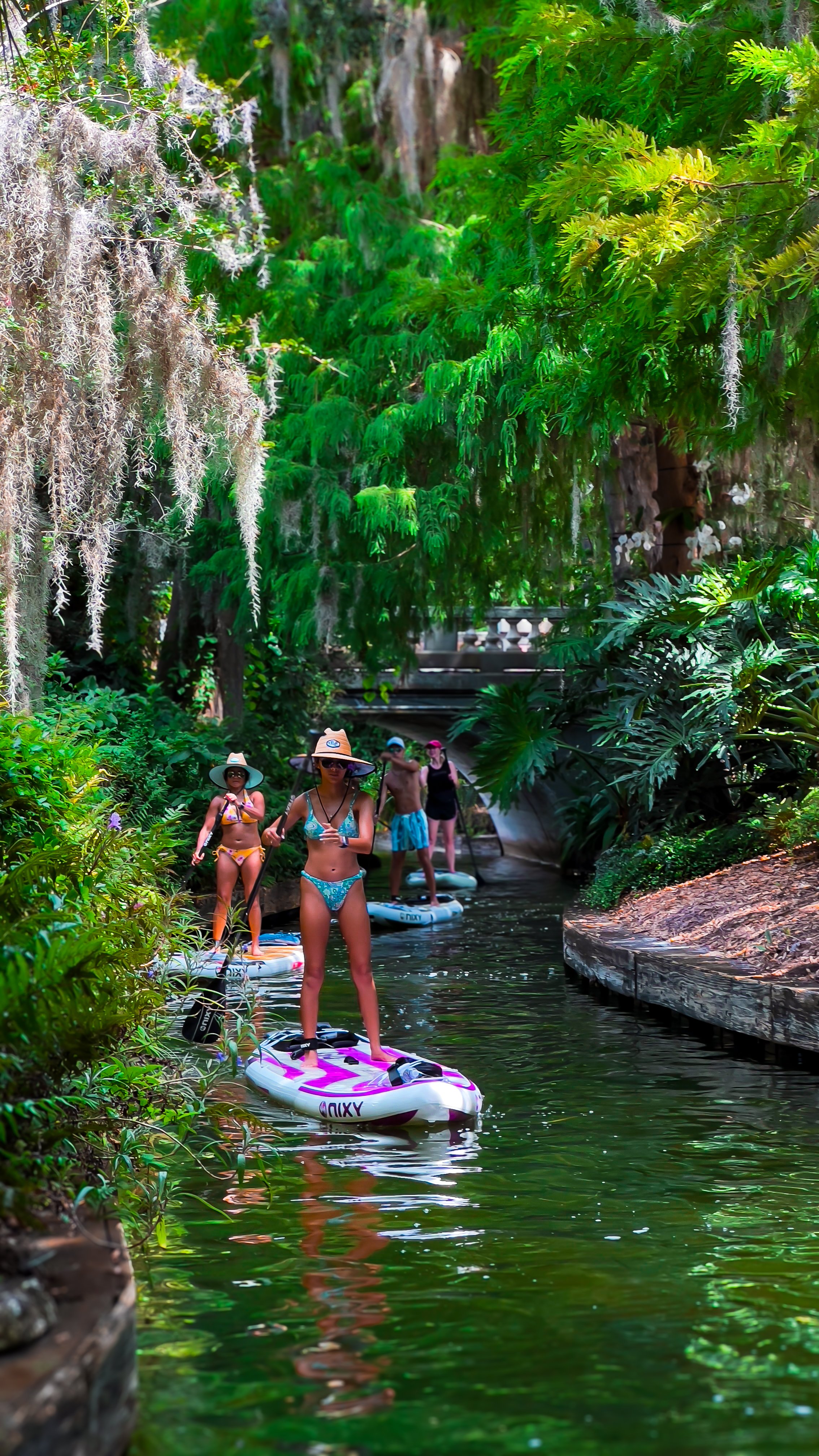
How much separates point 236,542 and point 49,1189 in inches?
601

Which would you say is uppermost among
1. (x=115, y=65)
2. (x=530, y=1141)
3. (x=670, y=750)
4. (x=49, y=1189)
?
(x=115, y=65)

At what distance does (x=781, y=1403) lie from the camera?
448cm

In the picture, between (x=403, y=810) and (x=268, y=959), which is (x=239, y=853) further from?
(x=403, y=810)

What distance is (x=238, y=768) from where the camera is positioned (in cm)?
1349

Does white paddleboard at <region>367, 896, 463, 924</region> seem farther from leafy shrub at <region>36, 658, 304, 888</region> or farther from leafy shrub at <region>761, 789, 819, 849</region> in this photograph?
leafy shrub at <region>761, 789, 819, 849</region>

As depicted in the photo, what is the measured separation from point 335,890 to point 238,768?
4424 mm

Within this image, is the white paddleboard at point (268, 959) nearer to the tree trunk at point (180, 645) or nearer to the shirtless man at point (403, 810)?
the shirtless man at point (403, 810)

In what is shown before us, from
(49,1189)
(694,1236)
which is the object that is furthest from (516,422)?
(49,1189)

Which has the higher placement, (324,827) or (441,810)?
(324,827)

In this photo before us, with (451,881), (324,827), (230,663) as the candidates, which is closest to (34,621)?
(324,827)

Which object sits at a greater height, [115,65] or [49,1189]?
[115,65]

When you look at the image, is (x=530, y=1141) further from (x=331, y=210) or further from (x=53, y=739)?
(x=331, y=210)

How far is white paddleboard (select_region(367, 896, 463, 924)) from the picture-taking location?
1800cm

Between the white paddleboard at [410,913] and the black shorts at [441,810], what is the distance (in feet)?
11.6
